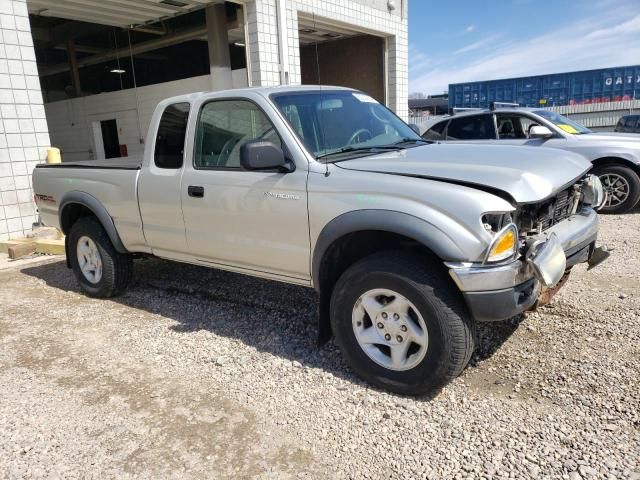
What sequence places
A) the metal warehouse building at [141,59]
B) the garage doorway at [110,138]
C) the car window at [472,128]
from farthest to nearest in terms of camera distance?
the garage doorway at [110,138]
the car window at [472,128]
the metal warehouse building at [141,59]

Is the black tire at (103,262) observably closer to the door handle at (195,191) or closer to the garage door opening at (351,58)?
the door handle at (195,191)

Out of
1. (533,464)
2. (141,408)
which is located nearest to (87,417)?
(141,408)

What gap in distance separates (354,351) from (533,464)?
46.8 inches

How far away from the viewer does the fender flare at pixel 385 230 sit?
277 cm

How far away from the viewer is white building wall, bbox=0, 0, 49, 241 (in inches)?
283

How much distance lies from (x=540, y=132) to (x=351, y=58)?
8309mm

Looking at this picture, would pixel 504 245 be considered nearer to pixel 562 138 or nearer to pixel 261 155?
pixel 261 155

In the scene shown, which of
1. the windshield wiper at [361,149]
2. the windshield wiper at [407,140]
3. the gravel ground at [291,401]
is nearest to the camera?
the gravel ground at [291,401]

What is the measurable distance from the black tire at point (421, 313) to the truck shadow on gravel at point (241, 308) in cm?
34

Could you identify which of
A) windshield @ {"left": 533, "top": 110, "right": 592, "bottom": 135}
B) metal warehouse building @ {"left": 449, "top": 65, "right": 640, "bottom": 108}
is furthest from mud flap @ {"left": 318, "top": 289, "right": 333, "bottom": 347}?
metal warehouse building @ {"left": 449, "top": 65, "right": 640, "bottom": 108}

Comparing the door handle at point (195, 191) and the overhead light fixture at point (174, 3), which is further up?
the overhead light fixture at point (174, 3)

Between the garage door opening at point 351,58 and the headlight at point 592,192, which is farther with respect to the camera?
the garage door opening at point 351,58

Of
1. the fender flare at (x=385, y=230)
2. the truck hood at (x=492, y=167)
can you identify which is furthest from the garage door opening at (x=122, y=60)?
the fender flare at (x=385, y=230)

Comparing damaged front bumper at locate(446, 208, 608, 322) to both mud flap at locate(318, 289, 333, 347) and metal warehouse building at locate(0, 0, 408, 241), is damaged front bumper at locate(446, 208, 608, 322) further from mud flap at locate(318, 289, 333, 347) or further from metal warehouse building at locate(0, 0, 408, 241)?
metal warehouse building at locate(0, 0, 408, 241)
